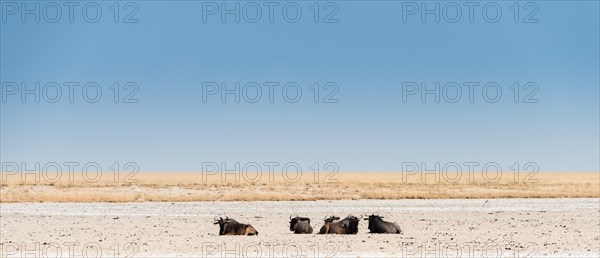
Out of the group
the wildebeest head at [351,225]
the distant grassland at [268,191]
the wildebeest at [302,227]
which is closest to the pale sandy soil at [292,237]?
the wildebeest head at [351,225]

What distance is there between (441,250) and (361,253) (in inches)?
73.9

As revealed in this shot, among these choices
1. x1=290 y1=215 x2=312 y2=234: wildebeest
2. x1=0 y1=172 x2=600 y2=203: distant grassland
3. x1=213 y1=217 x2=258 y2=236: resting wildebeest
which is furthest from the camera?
x1=0 y1=172 x2=600 y2=203: distant grassland

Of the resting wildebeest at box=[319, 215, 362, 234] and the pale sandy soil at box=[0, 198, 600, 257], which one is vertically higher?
the resting wildebeest at box=[319, 215, 362, 234]

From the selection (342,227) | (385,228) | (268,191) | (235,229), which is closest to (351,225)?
(342,227)

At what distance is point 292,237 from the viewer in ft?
62.8

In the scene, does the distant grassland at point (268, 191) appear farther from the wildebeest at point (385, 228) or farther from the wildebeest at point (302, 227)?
the wildebeest at point (385, 228)

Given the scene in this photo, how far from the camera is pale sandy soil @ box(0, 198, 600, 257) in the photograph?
1598 centimetres

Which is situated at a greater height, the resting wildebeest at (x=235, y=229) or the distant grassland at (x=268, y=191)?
the resting wildebeest at (x=235, y=229)

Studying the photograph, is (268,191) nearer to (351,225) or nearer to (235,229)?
(351,225)

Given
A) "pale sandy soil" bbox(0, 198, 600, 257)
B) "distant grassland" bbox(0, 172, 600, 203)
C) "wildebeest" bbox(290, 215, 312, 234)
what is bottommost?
"distant grassland" bbox(0, 172, 600, 203)

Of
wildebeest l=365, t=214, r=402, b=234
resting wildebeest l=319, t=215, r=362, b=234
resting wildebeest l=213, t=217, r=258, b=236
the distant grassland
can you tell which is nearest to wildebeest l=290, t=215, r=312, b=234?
resting wildebeest l=319, t=215, r=362, b=234

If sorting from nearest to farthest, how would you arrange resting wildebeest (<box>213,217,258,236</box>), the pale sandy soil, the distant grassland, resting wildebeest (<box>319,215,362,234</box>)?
the pale sandy soil, resting wildebeest (<box>213,217,258,236</box>), resting wildebeest (<box>319,215,362,234</box>), the distant grassland

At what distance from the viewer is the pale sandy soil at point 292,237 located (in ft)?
52.4

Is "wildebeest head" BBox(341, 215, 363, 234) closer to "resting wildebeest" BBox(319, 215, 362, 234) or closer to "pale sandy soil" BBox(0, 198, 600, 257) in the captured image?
"resting wildebeest" BBox(319, 215, 362, 234)
